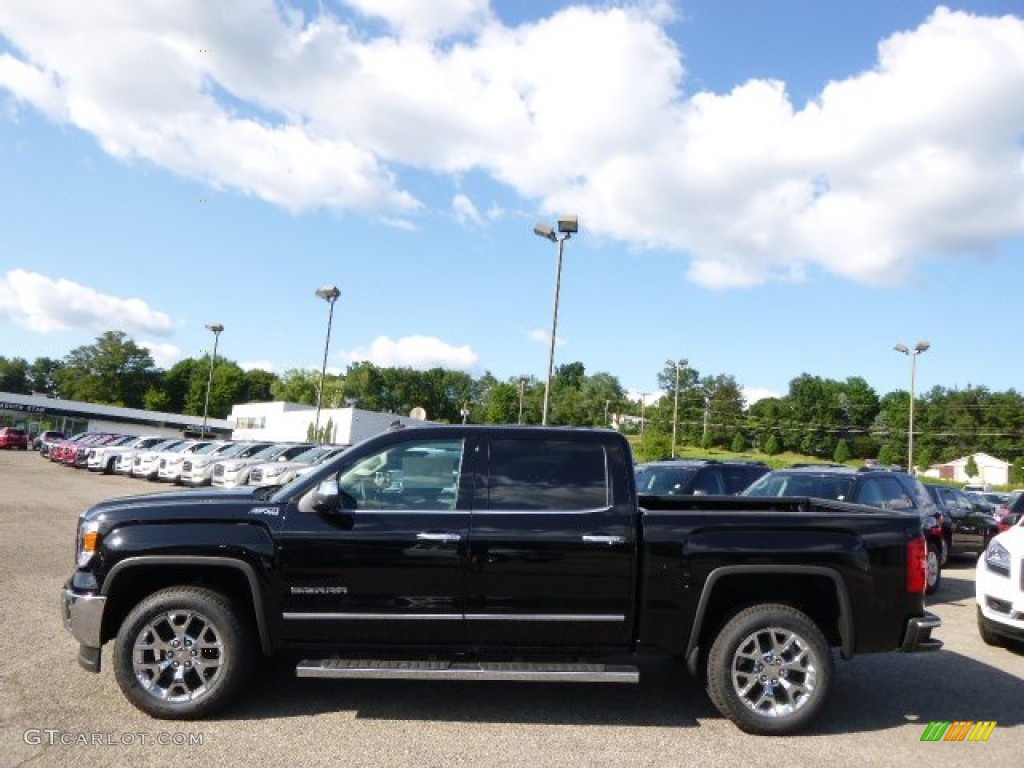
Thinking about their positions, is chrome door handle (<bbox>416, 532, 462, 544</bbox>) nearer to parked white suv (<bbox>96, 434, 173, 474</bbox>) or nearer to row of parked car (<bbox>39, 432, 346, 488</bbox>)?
row of parked car (<bbox>39, 432, 346, 488</bbox>)

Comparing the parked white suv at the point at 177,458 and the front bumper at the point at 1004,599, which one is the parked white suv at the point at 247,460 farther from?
the front bumper at the point at 1004,599

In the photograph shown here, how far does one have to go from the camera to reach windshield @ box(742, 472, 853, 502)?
34.9 feet

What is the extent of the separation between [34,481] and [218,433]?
65.4 m

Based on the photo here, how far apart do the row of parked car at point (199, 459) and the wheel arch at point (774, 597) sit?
47.0ft

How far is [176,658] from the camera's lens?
5.05m

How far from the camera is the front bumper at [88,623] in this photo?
502 cm

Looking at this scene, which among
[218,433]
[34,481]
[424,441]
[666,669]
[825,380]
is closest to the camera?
[424,441]

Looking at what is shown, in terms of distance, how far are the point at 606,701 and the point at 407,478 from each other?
2.17m

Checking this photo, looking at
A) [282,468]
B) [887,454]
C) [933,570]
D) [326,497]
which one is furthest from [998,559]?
[887,454]

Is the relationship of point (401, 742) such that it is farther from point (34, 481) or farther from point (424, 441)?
point (34, 481)

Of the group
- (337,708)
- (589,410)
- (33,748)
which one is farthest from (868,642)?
(589,410)

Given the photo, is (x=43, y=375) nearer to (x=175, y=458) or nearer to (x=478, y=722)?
(x=175, y=458)

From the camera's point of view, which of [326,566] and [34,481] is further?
[34,481]

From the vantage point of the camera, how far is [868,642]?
527 cm
